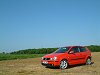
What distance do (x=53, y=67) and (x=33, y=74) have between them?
398cm

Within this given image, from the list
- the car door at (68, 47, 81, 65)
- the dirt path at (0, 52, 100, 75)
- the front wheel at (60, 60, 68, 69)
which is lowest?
the dirt path at (0, 52, 100, 75)

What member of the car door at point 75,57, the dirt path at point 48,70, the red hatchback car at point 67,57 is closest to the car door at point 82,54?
the red hatchback car at point 67,57

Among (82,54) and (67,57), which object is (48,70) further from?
(82,54)

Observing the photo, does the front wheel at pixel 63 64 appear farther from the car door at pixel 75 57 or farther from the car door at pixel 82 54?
the car door at pixel 82 54

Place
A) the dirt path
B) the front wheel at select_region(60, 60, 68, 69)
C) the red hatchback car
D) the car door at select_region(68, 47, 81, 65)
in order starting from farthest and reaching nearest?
the car door at select_region(68, 47, 81, 65) < the front wheel at select_region(60, 60, 68, 69) < the red hatchback car < the dirt path

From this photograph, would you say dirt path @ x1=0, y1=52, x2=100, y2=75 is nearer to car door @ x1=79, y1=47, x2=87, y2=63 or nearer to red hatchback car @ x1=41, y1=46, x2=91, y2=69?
red hatchback car @ x1=41, y1=46, x2=91, y2=69

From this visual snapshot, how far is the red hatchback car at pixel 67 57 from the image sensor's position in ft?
56.5

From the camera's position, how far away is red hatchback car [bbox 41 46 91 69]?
1723cm

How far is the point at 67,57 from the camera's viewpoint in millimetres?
17750

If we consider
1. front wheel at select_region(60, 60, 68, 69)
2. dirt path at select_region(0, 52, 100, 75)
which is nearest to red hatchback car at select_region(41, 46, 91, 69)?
front wheel at select_region(60, 60, 68, 69)

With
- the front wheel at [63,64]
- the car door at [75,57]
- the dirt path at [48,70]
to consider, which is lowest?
the dirt path at [48,70]

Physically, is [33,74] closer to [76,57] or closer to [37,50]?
[76,57]

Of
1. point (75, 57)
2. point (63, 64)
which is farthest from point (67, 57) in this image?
point (75, 57)

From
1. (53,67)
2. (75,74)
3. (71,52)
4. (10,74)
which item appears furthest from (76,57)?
(10,74)
